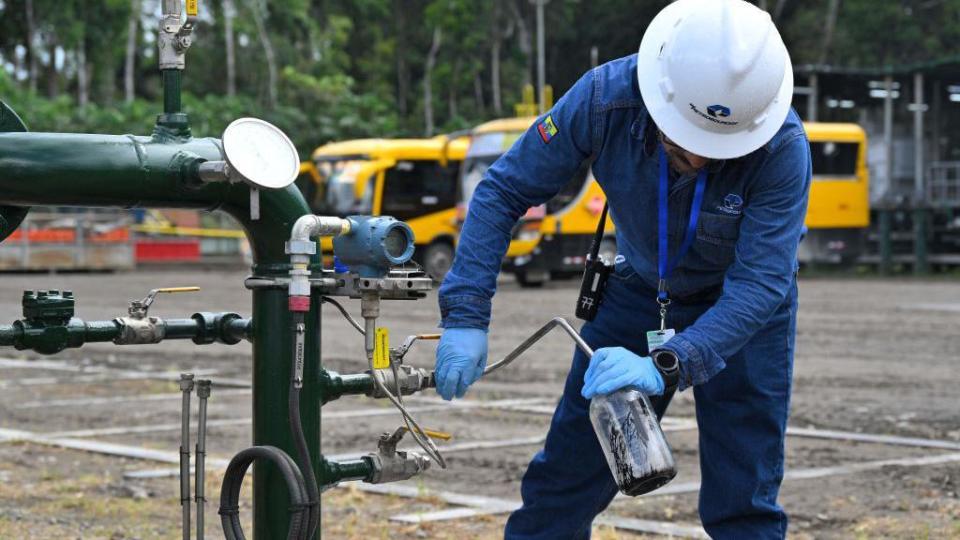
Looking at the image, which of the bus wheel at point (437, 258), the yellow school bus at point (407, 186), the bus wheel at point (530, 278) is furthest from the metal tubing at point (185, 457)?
the yellow school bus at point (407, 186)

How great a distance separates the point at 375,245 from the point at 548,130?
0.53m

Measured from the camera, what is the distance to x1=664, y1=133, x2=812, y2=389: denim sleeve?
355 cm

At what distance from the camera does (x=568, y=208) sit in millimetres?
26188

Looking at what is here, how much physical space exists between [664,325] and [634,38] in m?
52.6

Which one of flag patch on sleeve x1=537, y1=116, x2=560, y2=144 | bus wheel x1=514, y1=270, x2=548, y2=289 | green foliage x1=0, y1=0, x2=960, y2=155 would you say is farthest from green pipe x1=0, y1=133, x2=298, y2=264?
green foliage x1=0, y1=0, x2=960, y2=155

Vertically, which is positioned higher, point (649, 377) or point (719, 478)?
point (649, 377)

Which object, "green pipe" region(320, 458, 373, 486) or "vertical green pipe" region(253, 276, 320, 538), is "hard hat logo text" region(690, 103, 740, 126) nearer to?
"vertical green pipe" region(253, 276, 320, 538)

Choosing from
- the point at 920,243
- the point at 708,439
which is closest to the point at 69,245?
the point at 920,243

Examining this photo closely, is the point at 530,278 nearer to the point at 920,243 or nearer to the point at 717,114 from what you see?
the point at 920,243

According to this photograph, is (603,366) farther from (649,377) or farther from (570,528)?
(570,528)

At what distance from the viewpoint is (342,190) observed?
2936 cm

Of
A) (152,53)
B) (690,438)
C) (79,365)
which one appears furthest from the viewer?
(152,53)

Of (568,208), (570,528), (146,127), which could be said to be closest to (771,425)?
(570,528)

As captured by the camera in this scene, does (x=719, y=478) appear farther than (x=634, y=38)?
No
